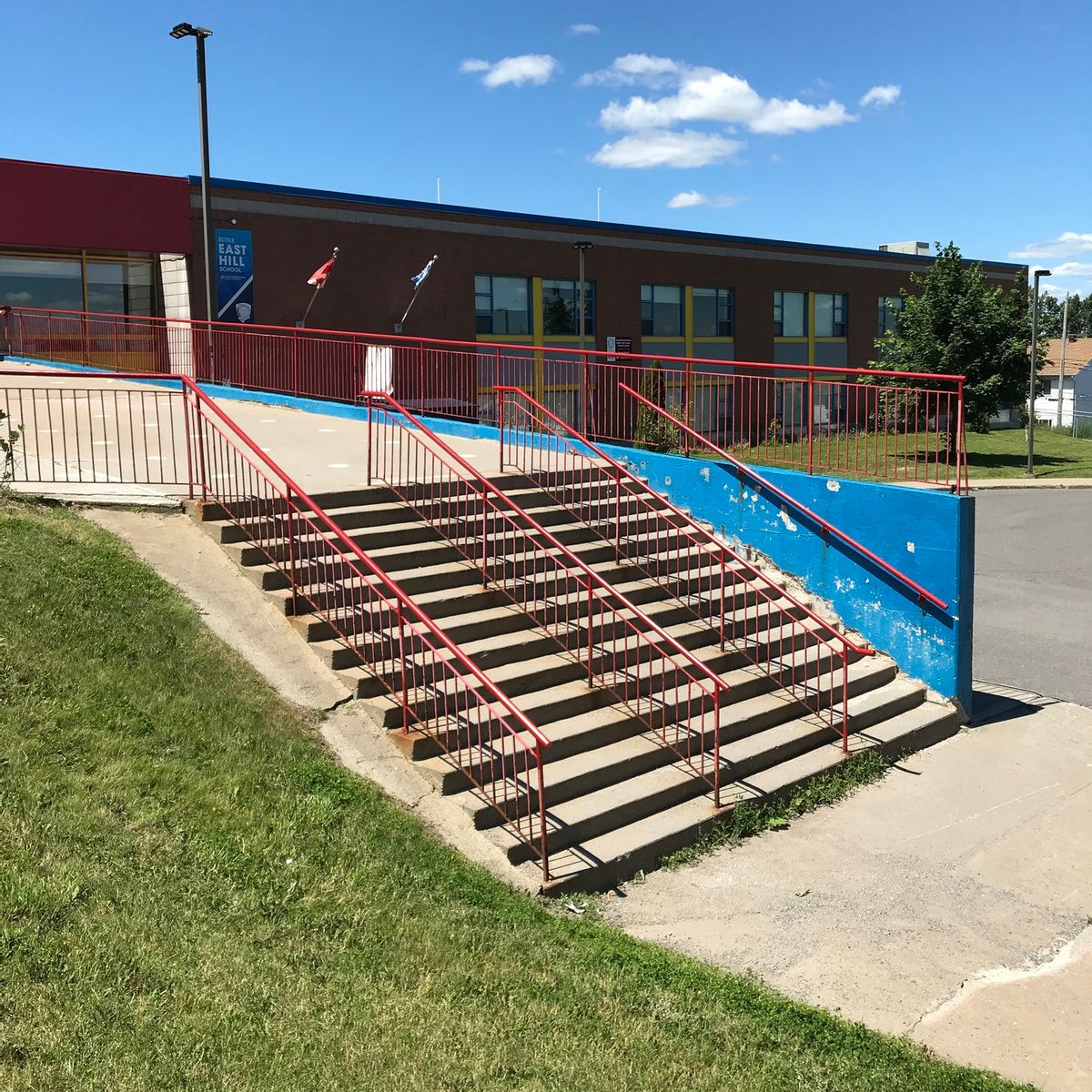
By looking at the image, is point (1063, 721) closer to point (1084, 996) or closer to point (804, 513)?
point (804, 513)

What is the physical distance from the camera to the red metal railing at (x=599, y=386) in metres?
11.1

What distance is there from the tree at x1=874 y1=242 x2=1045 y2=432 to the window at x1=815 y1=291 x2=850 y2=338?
1396cm

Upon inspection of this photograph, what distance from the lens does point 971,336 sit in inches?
1309

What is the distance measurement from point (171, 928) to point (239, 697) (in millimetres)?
2531

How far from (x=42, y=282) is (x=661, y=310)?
2339cm

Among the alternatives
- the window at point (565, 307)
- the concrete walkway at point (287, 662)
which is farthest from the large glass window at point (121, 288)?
the concrete walkway at point (287, 662)

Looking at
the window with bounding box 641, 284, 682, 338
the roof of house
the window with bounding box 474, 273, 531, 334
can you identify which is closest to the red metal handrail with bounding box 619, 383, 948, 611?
the window with bounding box 474, 273, 531, 334

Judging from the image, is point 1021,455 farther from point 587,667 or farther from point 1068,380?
point 1068,380

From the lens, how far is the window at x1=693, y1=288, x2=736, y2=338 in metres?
43.0

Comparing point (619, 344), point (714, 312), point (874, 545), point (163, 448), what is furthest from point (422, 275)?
point (874, 545)

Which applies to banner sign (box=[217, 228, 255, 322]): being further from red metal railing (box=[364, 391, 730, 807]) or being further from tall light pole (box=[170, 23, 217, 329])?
red metal railing (box=[364, 391, 730, 807])

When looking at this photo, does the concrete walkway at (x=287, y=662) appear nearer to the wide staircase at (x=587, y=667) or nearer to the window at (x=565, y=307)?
the wide staircase at (x=587, y=667)

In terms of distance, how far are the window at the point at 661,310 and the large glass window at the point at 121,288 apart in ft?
63.7

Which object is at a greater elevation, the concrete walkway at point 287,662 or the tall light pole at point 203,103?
the tall light pole at point 203,103
